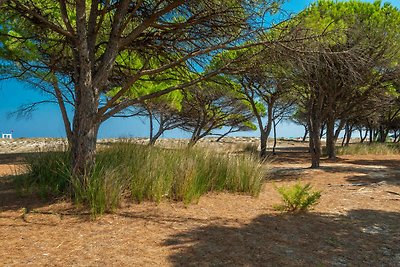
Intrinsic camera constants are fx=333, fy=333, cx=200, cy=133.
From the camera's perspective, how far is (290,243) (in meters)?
3.96

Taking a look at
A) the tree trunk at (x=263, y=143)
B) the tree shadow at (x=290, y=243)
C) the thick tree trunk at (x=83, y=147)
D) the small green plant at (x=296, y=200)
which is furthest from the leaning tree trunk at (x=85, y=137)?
the tree trunk at (x=263, y=143)

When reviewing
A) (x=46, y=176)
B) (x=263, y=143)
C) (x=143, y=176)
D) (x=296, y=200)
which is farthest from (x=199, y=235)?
(x=263, y=143)

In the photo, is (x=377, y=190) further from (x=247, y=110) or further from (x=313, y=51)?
(x=247, y=110)

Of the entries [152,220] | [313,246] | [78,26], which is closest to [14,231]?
[152,220]

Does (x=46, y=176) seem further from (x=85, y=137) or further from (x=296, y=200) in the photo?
(x=296, y=200)

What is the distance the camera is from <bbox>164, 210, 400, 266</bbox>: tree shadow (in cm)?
340

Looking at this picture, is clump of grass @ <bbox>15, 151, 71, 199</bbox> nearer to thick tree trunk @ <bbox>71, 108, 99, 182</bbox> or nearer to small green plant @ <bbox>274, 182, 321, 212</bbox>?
thick tree trunk @ <bbox>71, 108, 99, 182</bbox>

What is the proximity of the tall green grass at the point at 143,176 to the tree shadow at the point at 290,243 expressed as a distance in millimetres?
1345

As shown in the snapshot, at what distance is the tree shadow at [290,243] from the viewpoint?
11.1ft

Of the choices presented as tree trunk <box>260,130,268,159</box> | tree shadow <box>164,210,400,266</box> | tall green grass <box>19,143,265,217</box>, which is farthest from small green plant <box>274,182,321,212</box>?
tree trunk <box>260,130,268,159</box>

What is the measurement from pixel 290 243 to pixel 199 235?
1.09 metres

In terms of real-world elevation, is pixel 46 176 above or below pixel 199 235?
above

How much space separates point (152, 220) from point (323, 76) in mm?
10173

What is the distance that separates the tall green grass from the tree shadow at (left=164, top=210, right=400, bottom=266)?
1.34 meters
